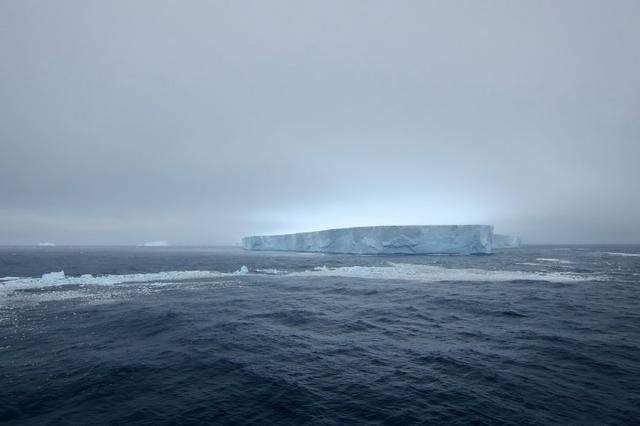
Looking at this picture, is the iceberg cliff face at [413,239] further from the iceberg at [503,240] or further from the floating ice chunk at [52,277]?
the floating ice chunk at [52,277]

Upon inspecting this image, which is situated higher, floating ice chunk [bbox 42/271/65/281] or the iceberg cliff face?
the iceberg cliff face

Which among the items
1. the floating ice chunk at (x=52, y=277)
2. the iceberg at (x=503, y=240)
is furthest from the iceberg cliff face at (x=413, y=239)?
the floating ice chunk at (x=52, y=277)

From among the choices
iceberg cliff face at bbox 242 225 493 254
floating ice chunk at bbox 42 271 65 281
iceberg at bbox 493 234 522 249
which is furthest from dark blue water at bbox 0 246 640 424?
iceberg at bbox 493 234 522 249

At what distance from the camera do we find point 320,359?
417 inches

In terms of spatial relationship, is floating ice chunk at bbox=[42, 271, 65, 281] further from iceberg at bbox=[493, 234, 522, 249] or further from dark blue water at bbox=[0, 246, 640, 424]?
iceberg at bbox=[493, 234, 522, 249]

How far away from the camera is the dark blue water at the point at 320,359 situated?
289 inches

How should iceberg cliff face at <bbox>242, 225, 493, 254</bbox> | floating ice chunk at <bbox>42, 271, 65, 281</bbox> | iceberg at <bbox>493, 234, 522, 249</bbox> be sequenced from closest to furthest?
floating ice chunk at <bbox>42, 271, 65, 281</bbox>, iceberg cliff face at <bbox>242, 225, 493, 254</bbox>, iceberg at <bbox>493, 234, 522, 249</bbox>

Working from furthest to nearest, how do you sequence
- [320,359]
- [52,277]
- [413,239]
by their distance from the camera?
1. [413,239]
2. [52,277]
3. [320,359]

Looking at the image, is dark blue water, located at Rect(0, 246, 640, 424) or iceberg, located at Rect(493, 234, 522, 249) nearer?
dark blue water, located at Rect(0, 246, 640, 424)

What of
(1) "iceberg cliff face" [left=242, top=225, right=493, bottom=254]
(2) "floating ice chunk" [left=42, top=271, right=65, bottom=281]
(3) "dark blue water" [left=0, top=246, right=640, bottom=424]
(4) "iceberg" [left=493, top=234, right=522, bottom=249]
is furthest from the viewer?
(4) "iceberg" [left=493, top=234, right=522, bottom=249]

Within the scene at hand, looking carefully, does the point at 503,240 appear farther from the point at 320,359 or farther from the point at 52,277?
the point at 52,277

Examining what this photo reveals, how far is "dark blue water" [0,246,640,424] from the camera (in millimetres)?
7344

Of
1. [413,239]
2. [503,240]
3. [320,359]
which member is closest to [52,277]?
[320,359]

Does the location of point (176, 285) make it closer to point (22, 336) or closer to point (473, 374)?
point (22, 336)
